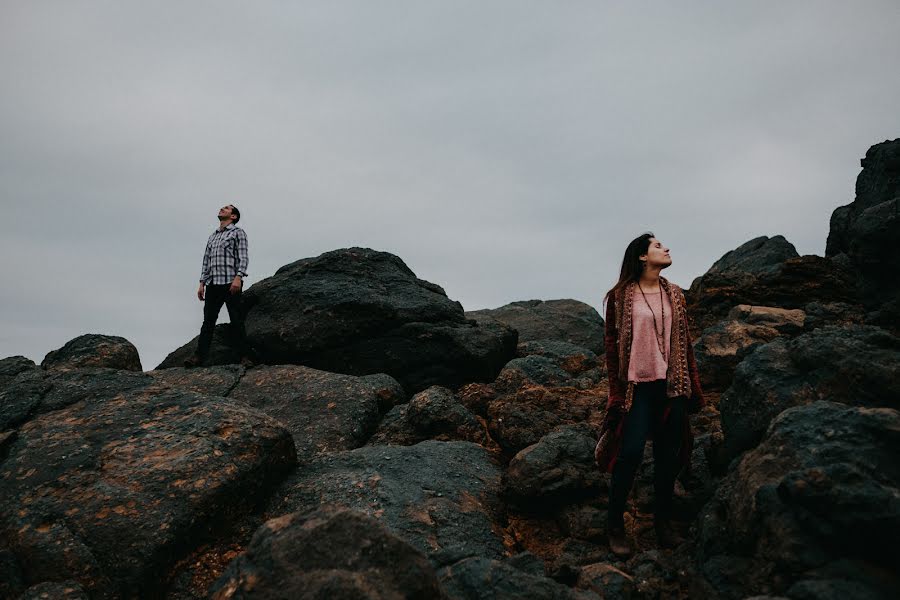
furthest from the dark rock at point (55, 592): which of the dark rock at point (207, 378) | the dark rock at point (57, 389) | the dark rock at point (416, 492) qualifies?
the dark rock at point (207, 378)

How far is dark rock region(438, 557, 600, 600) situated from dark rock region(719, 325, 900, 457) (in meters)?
2.60

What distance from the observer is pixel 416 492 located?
7.13 metres

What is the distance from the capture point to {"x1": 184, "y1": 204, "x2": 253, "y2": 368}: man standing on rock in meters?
12.2

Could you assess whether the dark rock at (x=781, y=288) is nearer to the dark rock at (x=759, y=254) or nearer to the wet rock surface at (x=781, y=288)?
the wet rock surface at (x=781, y=288)

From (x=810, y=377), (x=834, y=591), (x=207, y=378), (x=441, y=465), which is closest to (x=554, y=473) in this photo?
(x=441, y=465)

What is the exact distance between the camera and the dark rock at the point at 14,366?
10.1 metres

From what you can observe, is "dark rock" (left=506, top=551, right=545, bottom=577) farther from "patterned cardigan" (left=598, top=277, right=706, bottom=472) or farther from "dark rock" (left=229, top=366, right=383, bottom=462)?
"dark rock" (left=229, top=366, right=383, bottom=462)

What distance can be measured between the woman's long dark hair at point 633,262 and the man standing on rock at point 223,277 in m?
8.12

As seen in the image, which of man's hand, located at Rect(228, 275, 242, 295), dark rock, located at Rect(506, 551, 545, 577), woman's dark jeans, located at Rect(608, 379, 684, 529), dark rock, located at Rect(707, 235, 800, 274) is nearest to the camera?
dark rock, located at Rect(506, 551, 545, 577)

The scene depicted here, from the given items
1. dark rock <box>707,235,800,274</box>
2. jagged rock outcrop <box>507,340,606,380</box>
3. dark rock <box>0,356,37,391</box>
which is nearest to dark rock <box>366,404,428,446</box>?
jagged rock outcrop <box>507,340,606,380</box>

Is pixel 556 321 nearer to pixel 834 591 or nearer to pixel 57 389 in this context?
pixel 57 389

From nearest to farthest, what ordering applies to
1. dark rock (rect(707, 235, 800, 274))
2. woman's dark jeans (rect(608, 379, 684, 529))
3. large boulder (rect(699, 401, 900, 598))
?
large boulder (rect(699, 401, 900, 598))
woman's dark jeans (rect(608, 379, 684, 529))
dark rock (rect(707, 235, 800, 274))

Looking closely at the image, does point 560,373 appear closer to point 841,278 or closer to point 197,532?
point 841,278

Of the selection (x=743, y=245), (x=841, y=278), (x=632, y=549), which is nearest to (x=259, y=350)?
(x=632, y=549)
